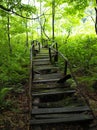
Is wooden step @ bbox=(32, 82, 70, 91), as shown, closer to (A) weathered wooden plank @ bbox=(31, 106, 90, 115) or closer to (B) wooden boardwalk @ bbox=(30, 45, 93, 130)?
(B) wooden boardwalk @ bbox=(30, 45, 93, 130)

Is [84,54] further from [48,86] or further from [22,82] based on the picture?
[48,86]

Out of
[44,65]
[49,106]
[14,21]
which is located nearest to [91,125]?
[49,106]

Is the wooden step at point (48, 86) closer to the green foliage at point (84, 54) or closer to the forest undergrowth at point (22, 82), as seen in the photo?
the forest undergrowth at point (22, 82)

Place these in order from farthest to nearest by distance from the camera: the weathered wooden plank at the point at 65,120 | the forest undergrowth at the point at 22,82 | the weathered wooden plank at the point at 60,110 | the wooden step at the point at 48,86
Result: the wooden step at the point at 48,86, the forest undergrowth at the point at 22,82, the weathered wooden plank at the point at 60,110, the weathered wooden plank at the point at 65,120

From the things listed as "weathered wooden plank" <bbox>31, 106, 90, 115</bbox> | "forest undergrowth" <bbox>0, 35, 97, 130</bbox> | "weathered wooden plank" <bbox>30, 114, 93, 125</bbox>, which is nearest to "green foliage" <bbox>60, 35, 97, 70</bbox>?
"forest undergrowth" <bbox>0, 35, 97, 130</bbox>

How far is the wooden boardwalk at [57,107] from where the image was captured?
225 inches

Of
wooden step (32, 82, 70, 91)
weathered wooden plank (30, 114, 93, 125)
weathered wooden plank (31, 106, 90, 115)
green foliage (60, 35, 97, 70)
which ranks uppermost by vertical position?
green foliage (60, 35, 97, 70)

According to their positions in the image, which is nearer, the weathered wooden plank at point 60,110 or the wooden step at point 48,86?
the weathered wooden plank at point 60,110

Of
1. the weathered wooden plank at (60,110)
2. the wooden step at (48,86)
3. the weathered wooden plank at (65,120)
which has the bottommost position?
the weathered wooden plank at (65,120)

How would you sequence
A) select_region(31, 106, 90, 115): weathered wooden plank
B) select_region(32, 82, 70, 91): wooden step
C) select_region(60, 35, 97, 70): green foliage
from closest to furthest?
select_region(31, 106, 90, 115): weathered wooden plank → select_region(32, 82, 70, 91): wooden step → select_region(60, 35, 97, 70): green foliage

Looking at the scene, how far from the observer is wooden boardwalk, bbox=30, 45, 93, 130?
5.73 metres

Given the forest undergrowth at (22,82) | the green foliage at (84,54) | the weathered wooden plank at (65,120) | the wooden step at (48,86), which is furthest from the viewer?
the green foliage at (84,54)

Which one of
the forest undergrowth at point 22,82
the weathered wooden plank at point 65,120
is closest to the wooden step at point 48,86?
the forest undergrowth at point 22,82

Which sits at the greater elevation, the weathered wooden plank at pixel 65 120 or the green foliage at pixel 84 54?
the green foliage at pixel 84 54
